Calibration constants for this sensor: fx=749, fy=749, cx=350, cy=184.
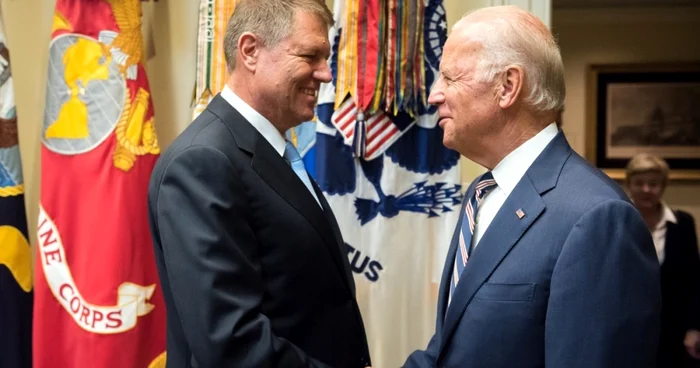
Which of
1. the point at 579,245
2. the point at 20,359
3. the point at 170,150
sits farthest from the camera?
the point at 20,359

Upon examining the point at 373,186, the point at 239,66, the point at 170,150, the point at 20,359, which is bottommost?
the point at 20,359

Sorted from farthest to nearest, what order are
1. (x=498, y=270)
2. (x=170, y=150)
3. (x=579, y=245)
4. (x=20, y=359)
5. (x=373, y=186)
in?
(x=373, y=186) < (x=20, y=359) < (x=170, y=150) < (x=498, y=270) < (x=579, y=245)

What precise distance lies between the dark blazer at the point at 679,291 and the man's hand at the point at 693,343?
2 centimetres

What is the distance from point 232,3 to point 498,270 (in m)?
1.65

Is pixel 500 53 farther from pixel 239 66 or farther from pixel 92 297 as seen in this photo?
pixel 92 297

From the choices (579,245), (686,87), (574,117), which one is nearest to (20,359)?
(579,245)

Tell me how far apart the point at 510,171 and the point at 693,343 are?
2.08m

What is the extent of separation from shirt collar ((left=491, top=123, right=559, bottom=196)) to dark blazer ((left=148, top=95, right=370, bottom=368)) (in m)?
0.38

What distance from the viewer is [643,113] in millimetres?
5309

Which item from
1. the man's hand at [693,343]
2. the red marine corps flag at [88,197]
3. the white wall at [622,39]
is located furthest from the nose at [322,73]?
the white wall at [622,39]

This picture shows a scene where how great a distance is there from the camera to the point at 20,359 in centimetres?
248

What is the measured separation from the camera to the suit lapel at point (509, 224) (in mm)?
1303

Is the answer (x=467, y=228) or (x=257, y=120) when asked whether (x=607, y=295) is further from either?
(x=257, y=120)

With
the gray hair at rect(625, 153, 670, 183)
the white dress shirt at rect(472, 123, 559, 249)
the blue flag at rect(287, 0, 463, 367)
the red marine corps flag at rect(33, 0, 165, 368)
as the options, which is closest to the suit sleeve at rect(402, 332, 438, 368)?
the white dress shirt at rect(472, 123, 559, 249)
